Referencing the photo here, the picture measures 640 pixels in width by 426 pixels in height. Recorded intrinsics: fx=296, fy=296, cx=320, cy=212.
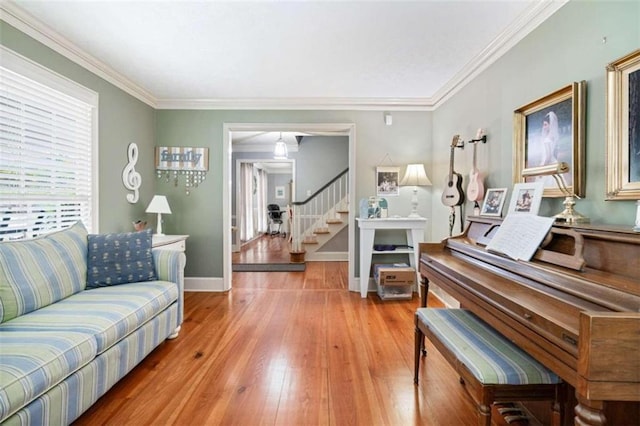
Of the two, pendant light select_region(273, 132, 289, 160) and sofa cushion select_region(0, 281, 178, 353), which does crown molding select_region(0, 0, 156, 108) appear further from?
pendant light select_region(273, 132, 289, 160)

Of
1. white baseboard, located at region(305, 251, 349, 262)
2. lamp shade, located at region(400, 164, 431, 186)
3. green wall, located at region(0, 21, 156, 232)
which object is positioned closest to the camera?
green wall, located at region(0, 21, 156, 232)

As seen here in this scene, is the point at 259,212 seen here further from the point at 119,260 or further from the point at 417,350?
the point at 417,350

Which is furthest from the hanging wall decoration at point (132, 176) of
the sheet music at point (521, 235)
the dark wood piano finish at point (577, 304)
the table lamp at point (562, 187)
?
the table lamp at point (562, 187)

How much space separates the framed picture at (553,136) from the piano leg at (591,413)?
47.8 inches

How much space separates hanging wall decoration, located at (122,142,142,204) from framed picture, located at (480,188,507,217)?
12.0 ft

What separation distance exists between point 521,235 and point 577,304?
0.58m

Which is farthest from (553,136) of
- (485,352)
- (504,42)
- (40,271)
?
(40,271)

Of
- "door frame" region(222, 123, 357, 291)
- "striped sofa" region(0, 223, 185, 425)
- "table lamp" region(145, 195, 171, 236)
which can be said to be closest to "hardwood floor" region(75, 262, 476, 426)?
"striped sofa" region(0, 223, 185, 425)

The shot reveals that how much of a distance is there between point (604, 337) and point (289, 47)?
2.64 metres

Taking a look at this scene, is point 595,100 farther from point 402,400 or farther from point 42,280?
point 42,280

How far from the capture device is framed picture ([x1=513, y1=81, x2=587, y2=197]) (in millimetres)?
1658

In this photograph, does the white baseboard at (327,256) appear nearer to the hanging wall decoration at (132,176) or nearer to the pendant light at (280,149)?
the pendant light at (280,149)

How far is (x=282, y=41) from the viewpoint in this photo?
7.91 feet

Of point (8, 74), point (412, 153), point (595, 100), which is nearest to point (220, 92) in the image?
point (8, 74)
